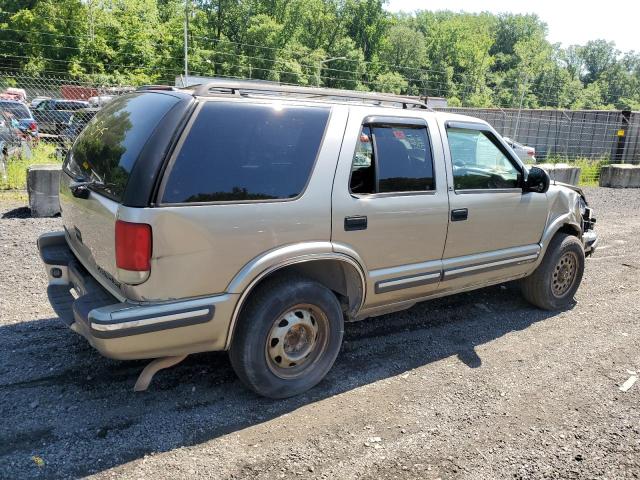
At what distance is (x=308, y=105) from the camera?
3.42 metres

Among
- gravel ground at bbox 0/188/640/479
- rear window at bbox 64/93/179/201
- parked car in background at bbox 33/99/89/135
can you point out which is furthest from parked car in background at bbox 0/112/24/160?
rear window at bbox 64/93/179/201

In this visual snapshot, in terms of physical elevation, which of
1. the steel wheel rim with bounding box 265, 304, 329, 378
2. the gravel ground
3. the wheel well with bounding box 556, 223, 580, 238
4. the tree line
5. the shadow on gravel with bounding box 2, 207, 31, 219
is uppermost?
the tree line

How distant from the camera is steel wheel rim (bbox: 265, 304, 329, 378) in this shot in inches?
131

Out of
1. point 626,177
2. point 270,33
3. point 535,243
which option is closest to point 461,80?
point 270,33

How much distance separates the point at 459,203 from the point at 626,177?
43.0 feet

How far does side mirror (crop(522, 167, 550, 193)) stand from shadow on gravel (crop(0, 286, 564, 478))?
133 cm

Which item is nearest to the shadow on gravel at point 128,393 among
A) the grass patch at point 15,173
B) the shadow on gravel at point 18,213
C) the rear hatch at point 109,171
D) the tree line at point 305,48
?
the rear hatch at point 109,171

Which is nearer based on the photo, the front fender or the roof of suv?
the roof of suv

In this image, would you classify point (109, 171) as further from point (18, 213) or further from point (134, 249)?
point (18, 213)

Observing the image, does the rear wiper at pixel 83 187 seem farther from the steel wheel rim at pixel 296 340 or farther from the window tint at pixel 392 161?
the window tint at pixel 392 161

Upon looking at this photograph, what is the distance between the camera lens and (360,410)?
337 centimetres

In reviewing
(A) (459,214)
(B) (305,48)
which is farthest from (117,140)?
(B) (305,48)

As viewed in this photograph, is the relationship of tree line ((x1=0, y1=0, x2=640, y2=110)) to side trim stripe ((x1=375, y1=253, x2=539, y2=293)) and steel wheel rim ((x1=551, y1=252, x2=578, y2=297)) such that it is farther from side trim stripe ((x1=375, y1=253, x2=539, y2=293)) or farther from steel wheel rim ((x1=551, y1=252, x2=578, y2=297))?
side trim stripe ((x1=375, y1=253, x2=539, y2=293))

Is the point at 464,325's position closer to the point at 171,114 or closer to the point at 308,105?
the point at 308,105
